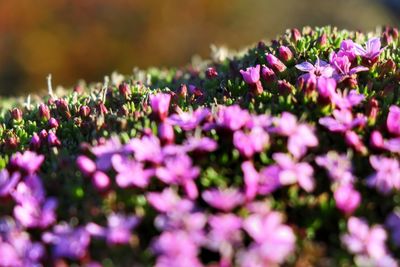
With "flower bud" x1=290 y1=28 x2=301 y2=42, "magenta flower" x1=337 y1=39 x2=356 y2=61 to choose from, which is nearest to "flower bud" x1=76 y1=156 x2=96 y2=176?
"magenta flower" x1=337 y1=39 x2=356 y2=61

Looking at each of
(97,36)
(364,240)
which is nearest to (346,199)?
(364,240)

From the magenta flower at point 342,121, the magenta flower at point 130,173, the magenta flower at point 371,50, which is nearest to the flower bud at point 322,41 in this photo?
the magenta flower at point 371,50

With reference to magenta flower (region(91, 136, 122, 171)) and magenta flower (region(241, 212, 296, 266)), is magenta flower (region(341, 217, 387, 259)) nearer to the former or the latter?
magenta flower (region(241, 212, 296, 266))

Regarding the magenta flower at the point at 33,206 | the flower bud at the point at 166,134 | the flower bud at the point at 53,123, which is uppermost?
the flower bud at the point at 53,123

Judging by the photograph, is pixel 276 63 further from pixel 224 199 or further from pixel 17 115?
pixel 17 115

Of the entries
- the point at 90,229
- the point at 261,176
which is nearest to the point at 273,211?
the point at 261,176

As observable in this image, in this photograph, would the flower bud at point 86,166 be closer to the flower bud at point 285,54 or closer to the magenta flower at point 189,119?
the magenta flower at point 189,119
